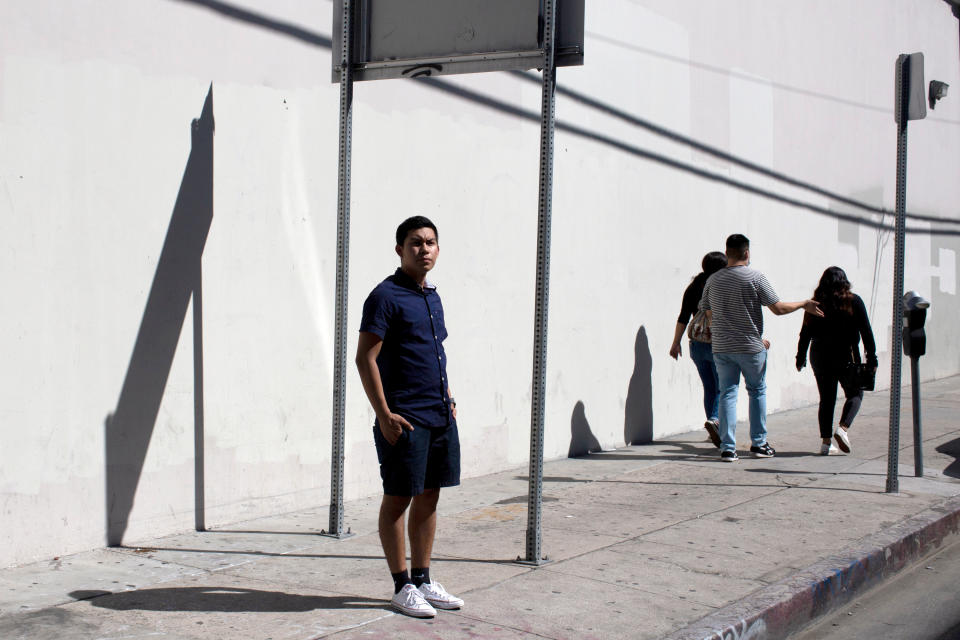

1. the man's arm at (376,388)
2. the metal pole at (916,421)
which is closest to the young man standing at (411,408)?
the man's arm at (376,388)

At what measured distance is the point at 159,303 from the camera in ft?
18.7

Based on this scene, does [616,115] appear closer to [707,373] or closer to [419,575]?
[707,373]

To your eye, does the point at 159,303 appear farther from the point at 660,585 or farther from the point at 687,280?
the point at 687,280

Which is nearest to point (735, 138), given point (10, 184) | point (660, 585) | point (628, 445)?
point (628, 445)

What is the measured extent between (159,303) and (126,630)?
6.65 ft

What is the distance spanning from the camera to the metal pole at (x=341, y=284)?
19.2 ft

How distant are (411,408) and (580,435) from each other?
16.1 ft

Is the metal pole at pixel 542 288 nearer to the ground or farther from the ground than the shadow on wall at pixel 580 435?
farther from the ground

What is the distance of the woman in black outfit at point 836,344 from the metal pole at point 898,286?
120 cm

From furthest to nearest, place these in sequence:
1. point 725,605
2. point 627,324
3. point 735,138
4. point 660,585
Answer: point 735,138, point 627,324, point 660,585, point 725,605

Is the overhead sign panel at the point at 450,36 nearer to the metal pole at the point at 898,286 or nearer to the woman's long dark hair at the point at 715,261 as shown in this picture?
the metal pole at the point at 898,286

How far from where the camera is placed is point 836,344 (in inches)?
358

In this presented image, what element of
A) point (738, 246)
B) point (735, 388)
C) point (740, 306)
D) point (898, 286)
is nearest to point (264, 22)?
point (738, 246)

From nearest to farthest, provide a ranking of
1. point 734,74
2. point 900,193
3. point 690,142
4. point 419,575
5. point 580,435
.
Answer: point 419,575 → point 900,193 → point 580,435 → point 690,142 → point 734,74
